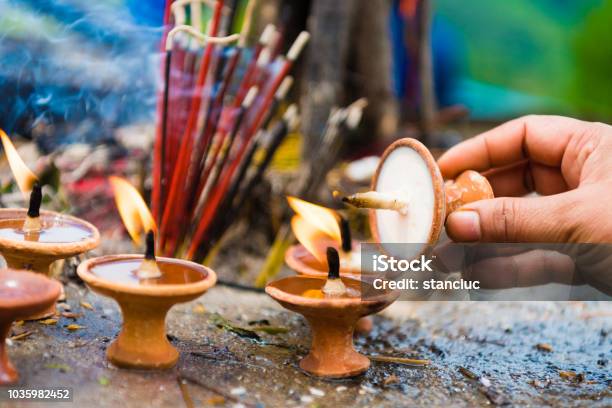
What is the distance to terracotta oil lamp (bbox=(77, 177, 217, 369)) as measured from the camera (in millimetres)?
1585

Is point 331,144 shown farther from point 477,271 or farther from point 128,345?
point 128,345

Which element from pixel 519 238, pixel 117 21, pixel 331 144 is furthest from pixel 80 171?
pixel 519 238

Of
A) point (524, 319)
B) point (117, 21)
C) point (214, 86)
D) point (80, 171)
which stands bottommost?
point (524, 319)

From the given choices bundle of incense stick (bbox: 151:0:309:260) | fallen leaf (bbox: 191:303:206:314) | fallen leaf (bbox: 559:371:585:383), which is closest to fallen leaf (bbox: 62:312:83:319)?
fallen leaf (bbox: 191:303:206:314)

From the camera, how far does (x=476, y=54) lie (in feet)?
28.5

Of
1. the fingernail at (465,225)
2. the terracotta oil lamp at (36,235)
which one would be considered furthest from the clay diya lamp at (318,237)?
the terracotta oil lamp at (36,235)

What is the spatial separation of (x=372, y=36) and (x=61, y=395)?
179 inches

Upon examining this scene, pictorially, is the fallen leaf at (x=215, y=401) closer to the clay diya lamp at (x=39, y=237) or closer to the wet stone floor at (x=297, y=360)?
the wet stone floor at (x=297, y=360)

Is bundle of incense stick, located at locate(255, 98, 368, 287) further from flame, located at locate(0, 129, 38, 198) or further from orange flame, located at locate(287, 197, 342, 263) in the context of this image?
flame, located at locate(0, 129, 38, 198)

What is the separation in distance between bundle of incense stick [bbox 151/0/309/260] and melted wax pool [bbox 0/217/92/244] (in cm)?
55

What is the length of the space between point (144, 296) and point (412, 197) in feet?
2.66

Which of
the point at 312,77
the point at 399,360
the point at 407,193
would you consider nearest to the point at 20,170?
the point at 407,193

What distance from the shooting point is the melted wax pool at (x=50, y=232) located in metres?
1.84

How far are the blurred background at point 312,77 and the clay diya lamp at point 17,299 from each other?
49.6 inches
